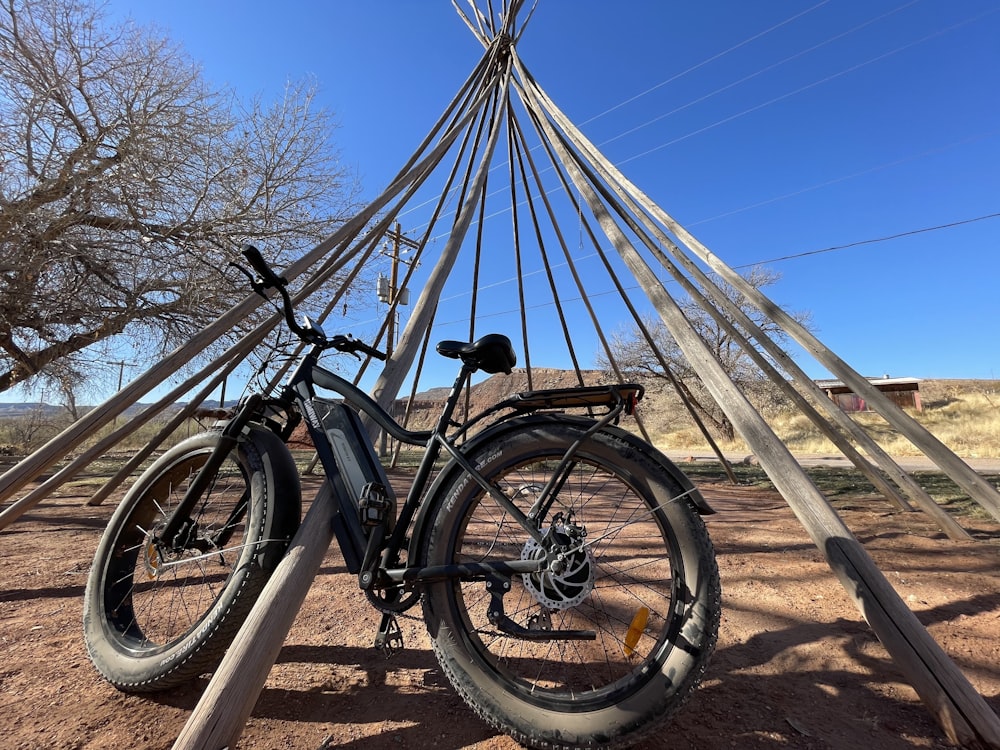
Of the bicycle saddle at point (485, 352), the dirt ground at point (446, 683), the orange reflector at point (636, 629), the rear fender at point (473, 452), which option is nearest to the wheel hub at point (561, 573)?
the orange reflector at point (636, 629)

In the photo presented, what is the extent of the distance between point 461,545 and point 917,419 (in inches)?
1061

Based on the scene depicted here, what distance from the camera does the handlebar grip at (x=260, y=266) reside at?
6.14 ft

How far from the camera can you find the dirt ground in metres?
1.37

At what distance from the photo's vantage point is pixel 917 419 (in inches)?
815

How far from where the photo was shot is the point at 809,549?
9.96ft

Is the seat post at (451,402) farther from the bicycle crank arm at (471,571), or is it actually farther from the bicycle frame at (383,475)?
the bicycle crank arm at (471,571)

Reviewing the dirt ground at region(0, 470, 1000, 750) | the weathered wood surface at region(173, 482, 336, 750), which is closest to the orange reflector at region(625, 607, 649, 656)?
the dirt ground at region(0, 470, 1000, 750)

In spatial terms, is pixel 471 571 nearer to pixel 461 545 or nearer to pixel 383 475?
pixel 461 545

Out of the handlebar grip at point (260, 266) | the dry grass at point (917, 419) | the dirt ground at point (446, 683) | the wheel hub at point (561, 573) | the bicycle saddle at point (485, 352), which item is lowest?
the dirt ground at point (446, 683)

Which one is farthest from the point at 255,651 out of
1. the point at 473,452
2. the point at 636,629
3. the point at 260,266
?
the point at 260,266

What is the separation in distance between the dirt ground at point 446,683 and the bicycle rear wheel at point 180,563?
13 cm

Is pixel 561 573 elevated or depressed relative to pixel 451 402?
depressed

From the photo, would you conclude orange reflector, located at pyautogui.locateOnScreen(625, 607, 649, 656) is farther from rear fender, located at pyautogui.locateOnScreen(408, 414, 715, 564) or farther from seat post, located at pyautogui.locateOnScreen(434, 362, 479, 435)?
seat post, located at pyautogui.locateOnScreen(434, 362, 479, 435)

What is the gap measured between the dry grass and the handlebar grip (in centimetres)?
1534
